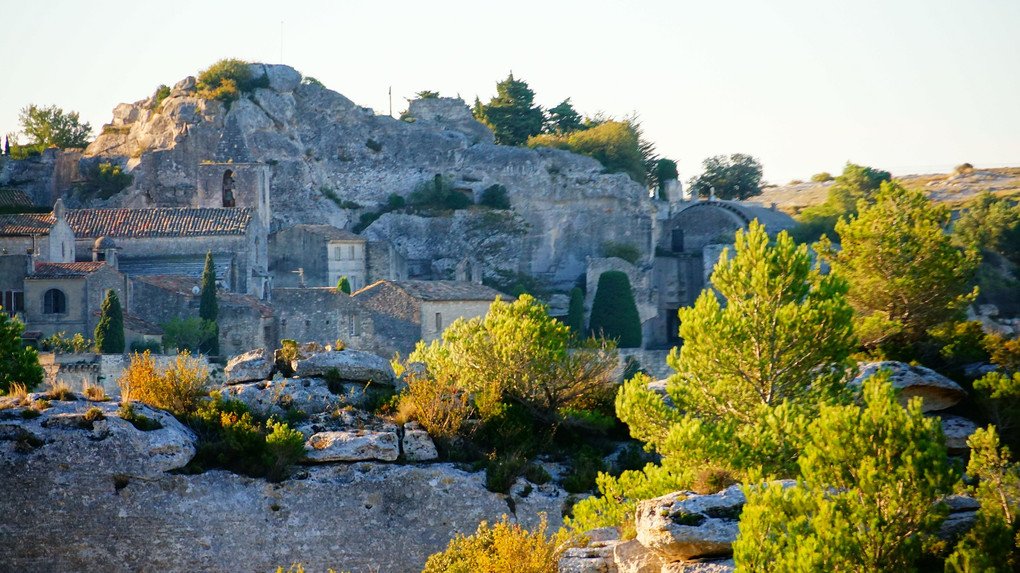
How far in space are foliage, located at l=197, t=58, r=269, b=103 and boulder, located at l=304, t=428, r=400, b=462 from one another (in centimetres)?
4148

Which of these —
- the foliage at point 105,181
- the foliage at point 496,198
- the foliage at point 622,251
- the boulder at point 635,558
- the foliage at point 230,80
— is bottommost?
the boulder at point 635,558

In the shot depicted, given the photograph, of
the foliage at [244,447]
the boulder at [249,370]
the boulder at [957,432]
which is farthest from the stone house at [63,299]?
the boulder at [957,432]

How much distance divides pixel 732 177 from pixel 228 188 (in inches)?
1334

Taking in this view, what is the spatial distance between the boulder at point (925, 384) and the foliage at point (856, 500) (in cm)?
660

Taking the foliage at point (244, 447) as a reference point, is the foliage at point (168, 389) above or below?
Result: above

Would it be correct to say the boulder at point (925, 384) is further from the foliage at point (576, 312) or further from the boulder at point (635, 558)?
the foliage at point (576, 312)

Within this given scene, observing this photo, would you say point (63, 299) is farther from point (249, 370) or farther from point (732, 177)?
point (732, 177)

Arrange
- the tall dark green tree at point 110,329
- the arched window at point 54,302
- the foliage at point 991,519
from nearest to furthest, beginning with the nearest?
the foliage at point 991,519, the tall dark green tree at point 110,329, the arched window at point 54,302

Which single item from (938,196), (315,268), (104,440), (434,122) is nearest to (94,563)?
(104,440)

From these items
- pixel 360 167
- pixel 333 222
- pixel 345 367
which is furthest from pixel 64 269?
pixel 345 367

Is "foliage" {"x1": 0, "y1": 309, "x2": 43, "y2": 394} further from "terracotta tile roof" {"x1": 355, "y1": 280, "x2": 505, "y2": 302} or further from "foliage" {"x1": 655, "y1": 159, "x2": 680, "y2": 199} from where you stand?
"foliage" {"x1": 655, "y1": 159, "x2": 680, "y2": 199}

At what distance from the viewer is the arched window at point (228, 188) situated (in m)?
58.9

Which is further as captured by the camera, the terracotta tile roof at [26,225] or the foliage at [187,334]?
the terracotta tile roof at [26,225]

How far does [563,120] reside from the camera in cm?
7412
